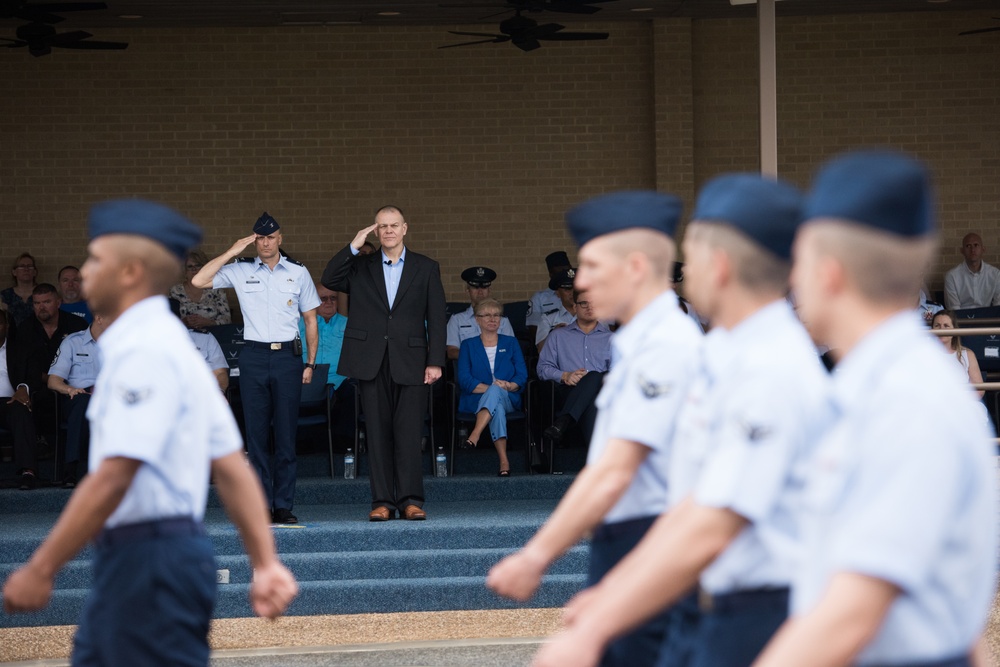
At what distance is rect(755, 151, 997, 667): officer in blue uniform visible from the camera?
1.54 meters

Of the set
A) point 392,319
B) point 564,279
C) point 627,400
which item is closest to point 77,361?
point 392,319

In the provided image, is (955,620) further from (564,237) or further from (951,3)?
(951,3)

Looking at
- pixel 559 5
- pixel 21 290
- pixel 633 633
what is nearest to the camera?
pixel 633 633

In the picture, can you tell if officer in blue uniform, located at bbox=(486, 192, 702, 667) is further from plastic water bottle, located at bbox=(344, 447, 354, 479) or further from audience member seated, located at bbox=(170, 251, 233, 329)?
audience member seated, located at bbox=(170, 251, 233, 329)

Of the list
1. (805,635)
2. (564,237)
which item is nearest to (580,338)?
(564,237)

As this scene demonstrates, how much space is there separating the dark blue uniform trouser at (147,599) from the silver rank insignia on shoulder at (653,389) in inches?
38.8

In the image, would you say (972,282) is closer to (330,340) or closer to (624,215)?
(330,340)

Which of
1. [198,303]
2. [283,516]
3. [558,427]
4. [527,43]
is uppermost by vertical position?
[527,43]

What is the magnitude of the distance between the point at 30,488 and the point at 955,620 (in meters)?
8.09

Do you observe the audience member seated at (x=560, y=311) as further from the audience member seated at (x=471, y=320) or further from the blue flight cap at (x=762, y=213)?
the blue flight cap at (x=762, y=213)

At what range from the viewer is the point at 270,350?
26.1 ft

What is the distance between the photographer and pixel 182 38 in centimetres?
1240

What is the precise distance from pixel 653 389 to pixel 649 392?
11mm

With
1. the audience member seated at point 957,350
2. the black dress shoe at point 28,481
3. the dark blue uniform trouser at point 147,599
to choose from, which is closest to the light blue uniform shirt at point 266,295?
the black dress shoe at point 28,481
